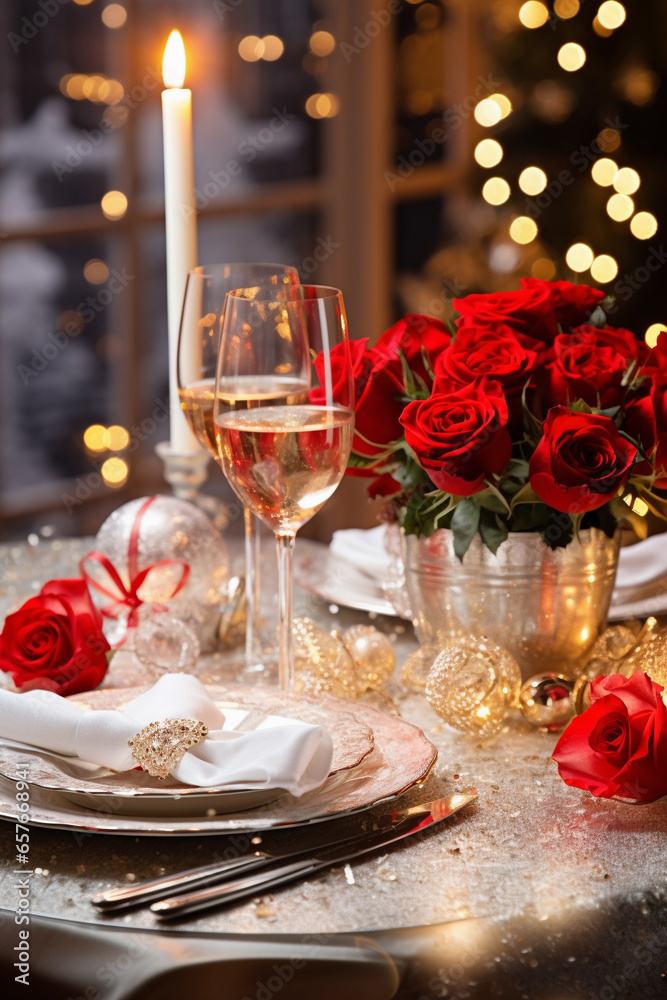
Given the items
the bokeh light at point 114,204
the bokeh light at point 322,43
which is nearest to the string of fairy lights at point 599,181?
the bokeh light at point 322,43

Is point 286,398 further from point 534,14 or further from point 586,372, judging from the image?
point 534,14

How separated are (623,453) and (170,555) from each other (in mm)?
455

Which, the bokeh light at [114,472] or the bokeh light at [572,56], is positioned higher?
the bokeh light at [572,56]

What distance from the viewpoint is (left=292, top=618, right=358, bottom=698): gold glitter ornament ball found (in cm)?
89

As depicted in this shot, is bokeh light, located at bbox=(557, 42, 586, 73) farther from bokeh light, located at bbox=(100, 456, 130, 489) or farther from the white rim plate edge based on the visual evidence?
the white rim plate edge

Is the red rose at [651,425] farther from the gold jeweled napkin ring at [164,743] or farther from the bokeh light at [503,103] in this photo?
the bokeh light at [503,103]

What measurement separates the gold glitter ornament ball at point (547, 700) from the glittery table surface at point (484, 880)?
0.27ft

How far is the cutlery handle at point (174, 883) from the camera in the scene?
1.84ft

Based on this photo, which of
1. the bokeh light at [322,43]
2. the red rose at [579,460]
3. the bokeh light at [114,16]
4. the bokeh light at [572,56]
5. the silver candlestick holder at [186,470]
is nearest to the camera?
the red rose at [579,460]

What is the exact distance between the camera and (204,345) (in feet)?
3.13

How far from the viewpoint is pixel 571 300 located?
91cm

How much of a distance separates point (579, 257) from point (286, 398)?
2427 millimetres

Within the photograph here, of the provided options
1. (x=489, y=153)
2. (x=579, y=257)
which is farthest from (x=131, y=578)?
(x=489, y=153)

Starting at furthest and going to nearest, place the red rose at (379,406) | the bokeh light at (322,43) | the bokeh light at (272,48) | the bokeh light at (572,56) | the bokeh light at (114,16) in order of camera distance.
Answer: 1. the bokeh light at (322,43)
2. the bokeh light at (272,48)
3. the bokeh light at (572,56)
4. the bokeh light at (114,16)
5. the red rose at (379,406)
